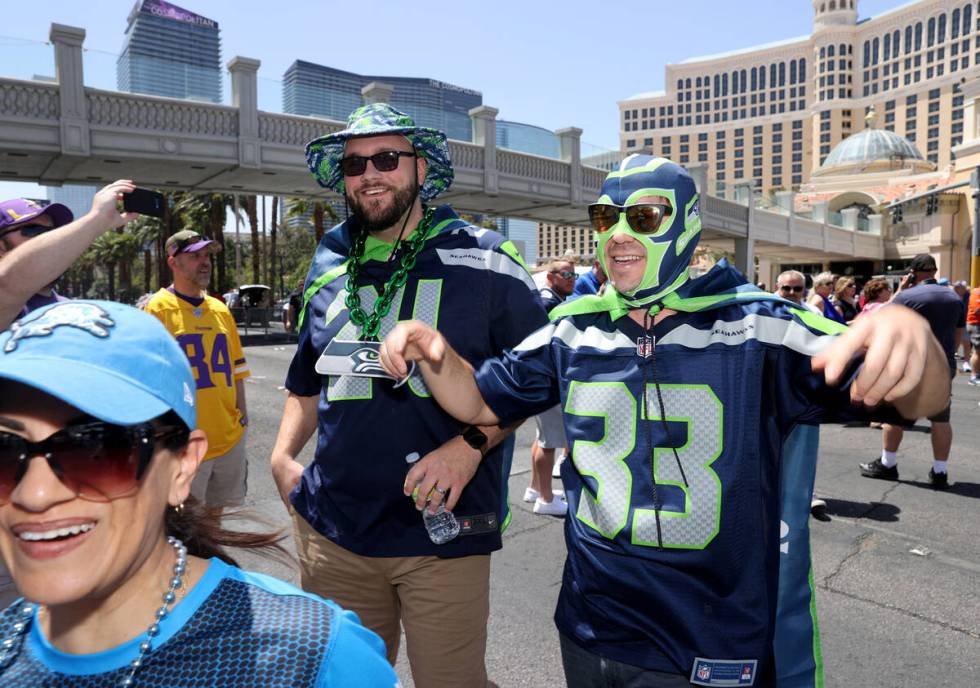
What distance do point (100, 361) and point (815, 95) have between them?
15308cm

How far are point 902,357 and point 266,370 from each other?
1558 cm

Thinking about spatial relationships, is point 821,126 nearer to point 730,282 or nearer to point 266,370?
point 266,370

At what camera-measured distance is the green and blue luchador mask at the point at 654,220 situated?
2.12 m

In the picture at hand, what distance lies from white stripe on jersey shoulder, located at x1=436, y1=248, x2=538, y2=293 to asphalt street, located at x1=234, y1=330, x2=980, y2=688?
1.49 meters

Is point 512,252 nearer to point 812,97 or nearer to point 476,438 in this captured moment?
point 476,438

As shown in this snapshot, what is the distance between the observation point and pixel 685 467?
193 centimetres

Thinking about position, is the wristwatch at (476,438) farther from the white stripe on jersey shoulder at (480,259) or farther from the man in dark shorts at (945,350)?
the man in dark shorts at (945,350)

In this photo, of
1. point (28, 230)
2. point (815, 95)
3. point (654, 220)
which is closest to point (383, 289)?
point (654, 220)

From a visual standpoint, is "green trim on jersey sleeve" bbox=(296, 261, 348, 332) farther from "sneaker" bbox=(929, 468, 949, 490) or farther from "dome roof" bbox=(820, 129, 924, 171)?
"dome roof" bbox=(820, 129, 924, 171)

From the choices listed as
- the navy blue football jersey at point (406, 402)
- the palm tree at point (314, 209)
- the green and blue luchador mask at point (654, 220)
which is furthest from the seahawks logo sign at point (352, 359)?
the palm tree at point (314, 209)

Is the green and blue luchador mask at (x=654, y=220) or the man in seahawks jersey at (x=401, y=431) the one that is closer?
the green and blue luchador mask at (x=654, y=220)

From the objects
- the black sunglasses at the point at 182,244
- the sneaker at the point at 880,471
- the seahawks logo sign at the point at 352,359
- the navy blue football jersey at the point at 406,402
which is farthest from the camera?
the sneaker at the point at 880,471

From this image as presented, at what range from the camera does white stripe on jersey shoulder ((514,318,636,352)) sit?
81.9 inches

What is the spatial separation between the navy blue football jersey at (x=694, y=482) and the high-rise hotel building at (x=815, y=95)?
116 m
